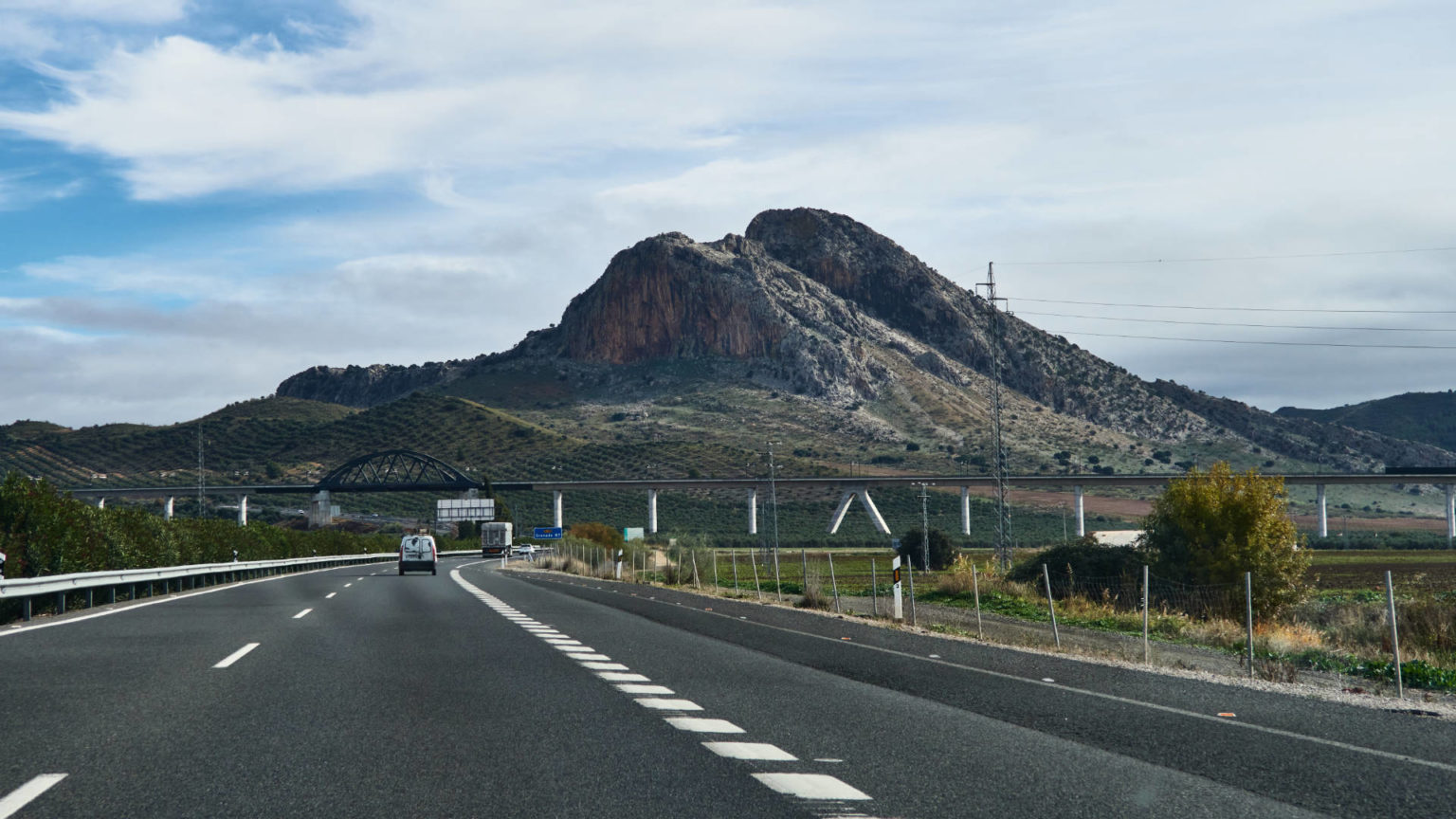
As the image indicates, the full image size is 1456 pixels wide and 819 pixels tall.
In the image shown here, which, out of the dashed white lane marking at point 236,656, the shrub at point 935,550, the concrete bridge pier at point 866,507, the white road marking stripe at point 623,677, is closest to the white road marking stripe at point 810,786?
the white road marking stripe at point 623,677

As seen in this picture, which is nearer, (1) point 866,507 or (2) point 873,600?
(2) point 873,600

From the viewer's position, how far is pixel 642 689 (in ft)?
39.1

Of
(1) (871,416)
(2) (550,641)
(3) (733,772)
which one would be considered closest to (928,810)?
(3) (733,772)

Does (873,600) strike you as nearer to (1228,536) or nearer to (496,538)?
(1228,536)

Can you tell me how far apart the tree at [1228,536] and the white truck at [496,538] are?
233 feet

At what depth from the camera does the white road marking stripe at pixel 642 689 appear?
11.7 m

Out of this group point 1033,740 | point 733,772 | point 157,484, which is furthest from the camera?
point 157,484

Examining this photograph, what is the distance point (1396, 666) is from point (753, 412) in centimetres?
18445

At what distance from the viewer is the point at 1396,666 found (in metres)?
13.7

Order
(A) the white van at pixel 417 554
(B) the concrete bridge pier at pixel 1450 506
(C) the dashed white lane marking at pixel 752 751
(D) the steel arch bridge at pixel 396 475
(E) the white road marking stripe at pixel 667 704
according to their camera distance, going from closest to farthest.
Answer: (C) the dashed white lane marking at pixel 752 751 < (E) the white road marking stripe at pixel 667 704 < (A) the white van at pixel 417 554 < (B) the concrete bridge pier at pixel 1450 506 < (D) the steel arch bridge at pixel 396 475

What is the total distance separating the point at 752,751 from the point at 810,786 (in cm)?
128

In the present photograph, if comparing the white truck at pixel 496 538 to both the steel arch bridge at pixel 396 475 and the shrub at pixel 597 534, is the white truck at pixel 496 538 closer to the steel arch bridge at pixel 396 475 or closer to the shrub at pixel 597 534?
the shrub at pixel 597 534

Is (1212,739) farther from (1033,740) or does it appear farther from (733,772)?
(733,772)

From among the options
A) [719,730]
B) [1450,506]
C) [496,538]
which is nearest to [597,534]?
[496,538]
